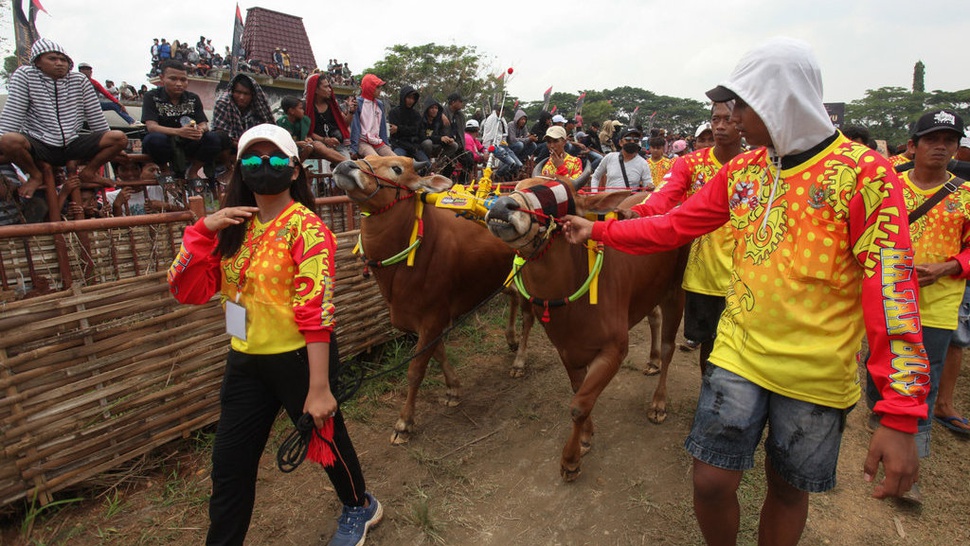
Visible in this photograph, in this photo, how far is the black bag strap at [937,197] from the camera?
11.4 feet

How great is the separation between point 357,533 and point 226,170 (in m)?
4.56

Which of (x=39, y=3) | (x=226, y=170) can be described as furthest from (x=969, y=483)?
(x=39, y=3)

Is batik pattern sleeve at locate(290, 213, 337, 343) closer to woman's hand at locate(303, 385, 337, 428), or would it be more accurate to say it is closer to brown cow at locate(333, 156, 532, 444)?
woman's hand at locate(303, 385, 337, 428)

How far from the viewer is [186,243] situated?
93.5 inches

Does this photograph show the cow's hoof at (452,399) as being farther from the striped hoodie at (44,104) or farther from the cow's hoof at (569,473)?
the striped hoodie at (44,104)

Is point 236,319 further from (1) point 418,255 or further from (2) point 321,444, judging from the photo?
(1) point 418,255

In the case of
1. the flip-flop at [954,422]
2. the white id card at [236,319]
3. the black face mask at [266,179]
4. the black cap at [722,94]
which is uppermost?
the black cap at [722,94]

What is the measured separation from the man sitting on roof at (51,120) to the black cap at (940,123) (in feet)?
21.1

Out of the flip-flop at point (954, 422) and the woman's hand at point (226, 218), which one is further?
the flip-flop at point (954, 422)

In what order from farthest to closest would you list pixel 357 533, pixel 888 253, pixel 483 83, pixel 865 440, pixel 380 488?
pixel 483 83 < pixel 865 440 < pixel 380 488 < pixel 357 533 < pixel 888 253

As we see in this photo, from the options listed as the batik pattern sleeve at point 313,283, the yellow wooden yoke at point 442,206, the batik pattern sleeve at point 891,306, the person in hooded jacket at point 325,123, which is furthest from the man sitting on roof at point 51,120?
the batik pattern sleeve at point 891,306

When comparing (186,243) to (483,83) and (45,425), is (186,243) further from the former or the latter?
(483,83)

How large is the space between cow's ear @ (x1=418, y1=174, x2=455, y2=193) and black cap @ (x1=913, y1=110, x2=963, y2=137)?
3249mm

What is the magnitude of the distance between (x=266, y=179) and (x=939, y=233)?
4203mm
